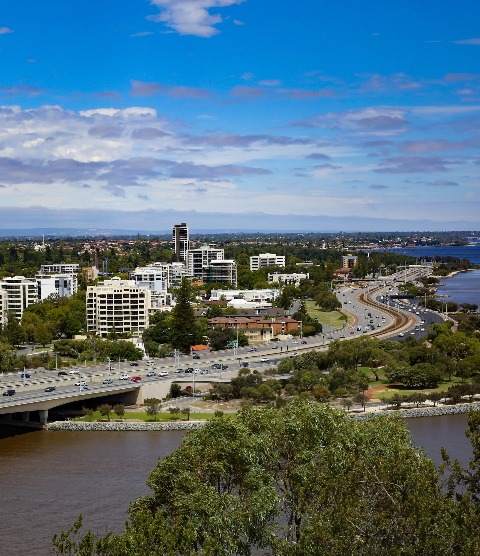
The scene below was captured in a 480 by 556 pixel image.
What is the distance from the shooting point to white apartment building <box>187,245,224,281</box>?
195 ft

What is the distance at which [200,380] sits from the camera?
23141 millimetres

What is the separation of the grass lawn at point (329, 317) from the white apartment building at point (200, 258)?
13.3 m

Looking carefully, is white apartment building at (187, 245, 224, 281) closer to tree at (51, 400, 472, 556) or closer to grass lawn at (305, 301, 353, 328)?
grass lawn at (305, 301, 353, 328)

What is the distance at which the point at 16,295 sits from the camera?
1475 inches

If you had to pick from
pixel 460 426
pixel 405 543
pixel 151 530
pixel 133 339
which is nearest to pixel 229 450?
pixel 151 530

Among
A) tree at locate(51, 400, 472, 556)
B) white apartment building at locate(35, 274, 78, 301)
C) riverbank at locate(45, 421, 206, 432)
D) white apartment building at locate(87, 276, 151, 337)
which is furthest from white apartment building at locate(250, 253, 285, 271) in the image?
tree at locate(51, 400, 472, 556)

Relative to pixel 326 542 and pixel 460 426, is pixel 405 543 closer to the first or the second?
pixel 326 542

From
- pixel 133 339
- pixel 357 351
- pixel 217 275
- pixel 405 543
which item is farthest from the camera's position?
pixel 217 275

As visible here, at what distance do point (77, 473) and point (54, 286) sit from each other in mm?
29661

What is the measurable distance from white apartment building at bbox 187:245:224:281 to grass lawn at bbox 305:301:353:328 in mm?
13339

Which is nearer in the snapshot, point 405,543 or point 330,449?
point 405,543

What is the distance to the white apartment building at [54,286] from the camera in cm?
4334

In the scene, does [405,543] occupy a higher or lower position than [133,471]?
higher

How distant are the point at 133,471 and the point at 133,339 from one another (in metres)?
17.5
